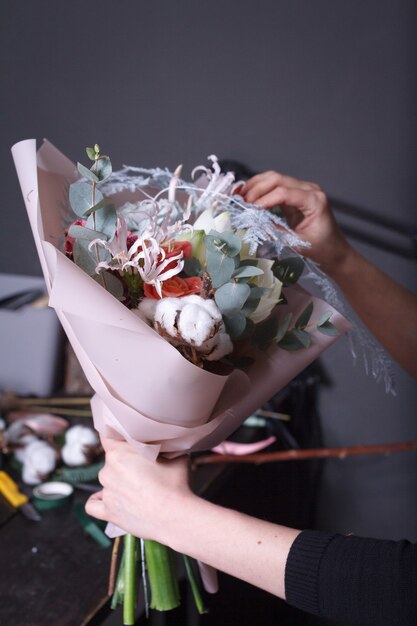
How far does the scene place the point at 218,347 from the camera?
700 mm

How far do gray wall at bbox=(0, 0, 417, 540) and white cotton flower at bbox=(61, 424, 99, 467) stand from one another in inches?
32.4

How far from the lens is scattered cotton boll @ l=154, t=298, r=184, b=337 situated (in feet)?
2.14

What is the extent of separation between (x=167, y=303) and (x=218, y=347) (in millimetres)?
80

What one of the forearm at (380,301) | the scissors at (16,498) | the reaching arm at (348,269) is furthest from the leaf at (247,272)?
the scissors at (16,498)

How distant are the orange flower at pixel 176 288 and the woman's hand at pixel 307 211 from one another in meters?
0.36

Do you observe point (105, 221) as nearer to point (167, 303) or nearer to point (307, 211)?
point (167, 303)

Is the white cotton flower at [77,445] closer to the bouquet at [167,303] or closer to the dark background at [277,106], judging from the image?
the bouquet at [167,303]

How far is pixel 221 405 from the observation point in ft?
2.56

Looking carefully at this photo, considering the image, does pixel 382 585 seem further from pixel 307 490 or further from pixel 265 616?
pixel 307 490

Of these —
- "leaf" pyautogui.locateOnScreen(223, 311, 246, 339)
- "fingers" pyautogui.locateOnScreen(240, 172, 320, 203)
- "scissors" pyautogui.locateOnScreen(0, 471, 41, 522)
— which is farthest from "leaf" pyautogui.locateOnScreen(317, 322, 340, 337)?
"scissors" pyautogui.locateOnScreen(0, 471, 41, 522)

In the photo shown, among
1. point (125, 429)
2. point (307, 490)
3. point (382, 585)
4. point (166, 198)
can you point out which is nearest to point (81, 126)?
point (166, 198)

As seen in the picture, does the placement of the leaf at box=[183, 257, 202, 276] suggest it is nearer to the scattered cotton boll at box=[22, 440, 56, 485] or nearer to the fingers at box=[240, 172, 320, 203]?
the fingers at box=[240, 172, 320, 203]

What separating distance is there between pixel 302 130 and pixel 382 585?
51.9 inches

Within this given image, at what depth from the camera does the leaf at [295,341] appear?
787mm
